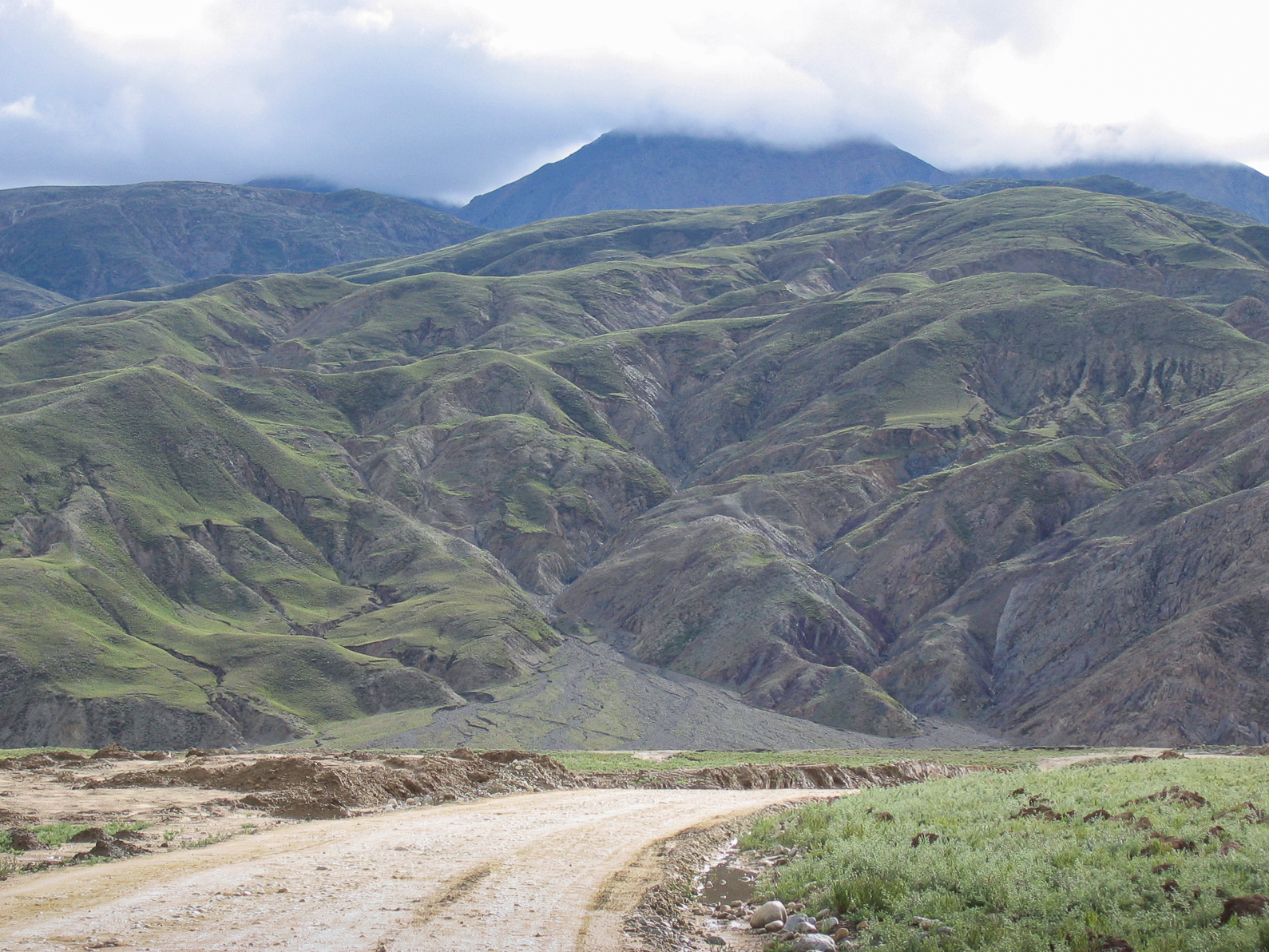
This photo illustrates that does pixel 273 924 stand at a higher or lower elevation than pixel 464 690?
higher

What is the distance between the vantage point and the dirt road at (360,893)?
52.8ft

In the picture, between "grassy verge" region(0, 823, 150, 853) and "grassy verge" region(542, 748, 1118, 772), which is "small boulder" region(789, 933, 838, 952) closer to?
"grassy verge" region(0, 823, 150, 853)

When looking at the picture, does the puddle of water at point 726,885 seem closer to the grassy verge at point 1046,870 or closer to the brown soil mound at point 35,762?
the grassy verge at point 1046,870

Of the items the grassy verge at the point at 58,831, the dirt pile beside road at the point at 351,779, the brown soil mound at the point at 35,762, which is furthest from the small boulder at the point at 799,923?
the brown soil mound at the point at 35,762

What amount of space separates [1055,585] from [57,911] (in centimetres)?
11192

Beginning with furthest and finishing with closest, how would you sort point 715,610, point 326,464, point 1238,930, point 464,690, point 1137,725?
1. point 326,464
2. point 715,610
3. point 464,690
4. point 1137,725
5. point 1238,930

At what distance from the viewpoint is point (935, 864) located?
1894cm

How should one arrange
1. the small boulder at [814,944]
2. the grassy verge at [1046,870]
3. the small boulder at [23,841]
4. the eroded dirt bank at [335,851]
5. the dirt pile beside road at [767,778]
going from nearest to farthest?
the grassy verge at [1046,870], the eroded dirt bank at [335,851], the small boulder at [814,944], the small boulder at [23,841], the dirt pile beside road at [767,778]

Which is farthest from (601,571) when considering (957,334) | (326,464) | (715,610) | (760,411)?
(957,334)

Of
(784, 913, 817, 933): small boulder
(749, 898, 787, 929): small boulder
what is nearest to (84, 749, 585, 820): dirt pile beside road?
(749, 898, 787, 929): small boulder

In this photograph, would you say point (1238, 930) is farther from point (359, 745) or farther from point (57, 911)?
point (359, 745)

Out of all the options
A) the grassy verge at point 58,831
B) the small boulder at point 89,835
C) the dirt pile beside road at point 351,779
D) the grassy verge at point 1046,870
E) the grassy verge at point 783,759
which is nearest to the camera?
the grassy verge at point 1046,870

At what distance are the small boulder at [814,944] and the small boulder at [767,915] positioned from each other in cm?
141

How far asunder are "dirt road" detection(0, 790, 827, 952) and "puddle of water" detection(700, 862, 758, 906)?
3.93 feet
